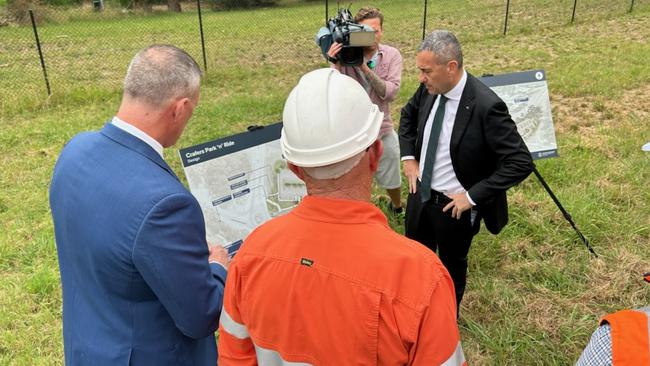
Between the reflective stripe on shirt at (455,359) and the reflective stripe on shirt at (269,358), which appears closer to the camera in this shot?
the reflective stripe on shirt at (455,359)

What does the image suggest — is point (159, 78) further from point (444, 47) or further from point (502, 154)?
point (502, 154)

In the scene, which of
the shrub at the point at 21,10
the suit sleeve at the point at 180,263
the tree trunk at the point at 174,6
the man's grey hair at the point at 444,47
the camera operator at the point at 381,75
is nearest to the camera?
the suit sleeve at the point at 180,263

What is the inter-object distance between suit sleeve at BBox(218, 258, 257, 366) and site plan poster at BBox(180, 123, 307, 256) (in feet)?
3.51

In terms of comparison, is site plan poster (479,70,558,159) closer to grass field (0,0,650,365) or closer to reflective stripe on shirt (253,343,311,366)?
grass field (0,0,650,365)

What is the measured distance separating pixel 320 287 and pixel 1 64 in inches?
522

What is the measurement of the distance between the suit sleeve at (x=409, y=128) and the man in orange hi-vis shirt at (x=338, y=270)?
190 centimetres

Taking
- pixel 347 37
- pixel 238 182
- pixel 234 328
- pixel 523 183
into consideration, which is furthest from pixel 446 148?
pixel 523 183

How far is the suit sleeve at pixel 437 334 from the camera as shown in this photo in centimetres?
112

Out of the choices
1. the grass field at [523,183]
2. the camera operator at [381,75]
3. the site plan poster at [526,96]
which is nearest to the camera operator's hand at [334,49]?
the camera operator at [381,75]

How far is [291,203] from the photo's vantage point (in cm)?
270

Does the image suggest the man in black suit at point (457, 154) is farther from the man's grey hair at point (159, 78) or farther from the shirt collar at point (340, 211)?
the shirt collar at point (340, 211)

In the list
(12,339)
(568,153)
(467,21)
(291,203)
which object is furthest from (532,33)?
(12,339)

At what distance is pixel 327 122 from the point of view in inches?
46.4

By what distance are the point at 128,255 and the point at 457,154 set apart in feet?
6.04
